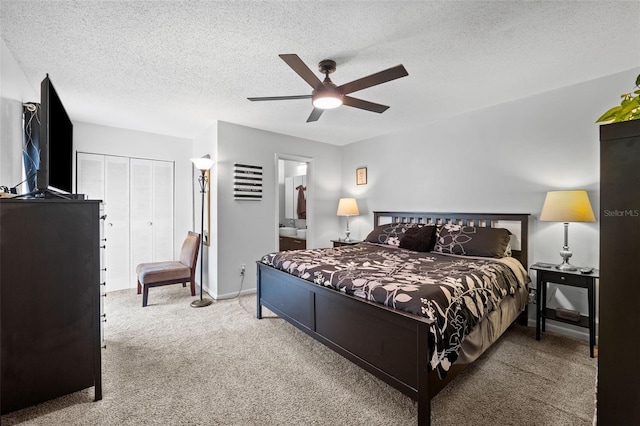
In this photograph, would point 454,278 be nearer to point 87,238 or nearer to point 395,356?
point 395,356

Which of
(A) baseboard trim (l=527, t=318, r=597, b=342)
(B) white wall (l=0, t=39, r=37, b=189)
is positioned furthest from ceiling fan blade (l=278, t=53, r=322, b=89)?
(A) baseboard trim (l=527, t=318, r=597, b=342)

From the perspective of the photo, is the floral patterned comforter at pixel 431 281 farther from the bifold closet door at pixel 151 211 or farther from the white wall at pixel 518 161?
the bifold closet door at pixel 151 211

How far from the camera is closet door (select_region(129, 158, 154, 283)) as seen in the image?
4.59 meters

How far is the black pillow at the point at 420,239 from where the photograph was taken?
350 cm

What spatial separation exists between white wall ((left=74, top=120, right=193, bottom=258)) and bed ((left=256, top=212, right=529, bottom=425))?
99.2 inches

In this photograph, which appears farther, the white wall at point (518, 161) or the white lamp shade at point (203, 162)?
the white lamp shade at point (203, 162)

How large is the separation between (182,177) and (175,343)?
317 centimetres

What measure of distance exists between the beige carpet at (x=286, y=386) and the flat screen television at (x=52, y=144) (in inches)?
57.3

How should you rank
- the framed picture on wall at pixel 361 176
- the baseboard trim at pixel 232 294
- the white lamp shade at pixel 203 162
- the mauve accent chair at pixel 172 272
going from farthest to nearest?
the framed picture on wall at pixel 361 176 < the baseboard trim at pixel 232 294 < the white lamp shade at pixel 203 162 < the mauve accent chair at pixel 172 272

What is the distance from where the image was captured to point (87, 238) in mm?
1907

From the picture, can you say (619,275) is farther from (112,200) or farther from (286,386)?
(112,200)

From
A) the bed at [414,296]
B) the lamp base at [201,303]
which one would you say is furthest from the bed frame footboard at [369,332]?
the lamp base at [201,303]

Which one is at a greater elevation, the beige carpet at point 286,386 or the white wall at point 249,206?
the white wall at point 249,206

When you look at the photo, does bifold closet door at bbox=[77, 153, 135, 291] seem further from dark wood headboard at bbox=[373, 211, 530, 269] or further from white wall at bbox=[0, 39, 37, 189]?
dark wood headboard at bbox=[373, 211, 530, 269]
